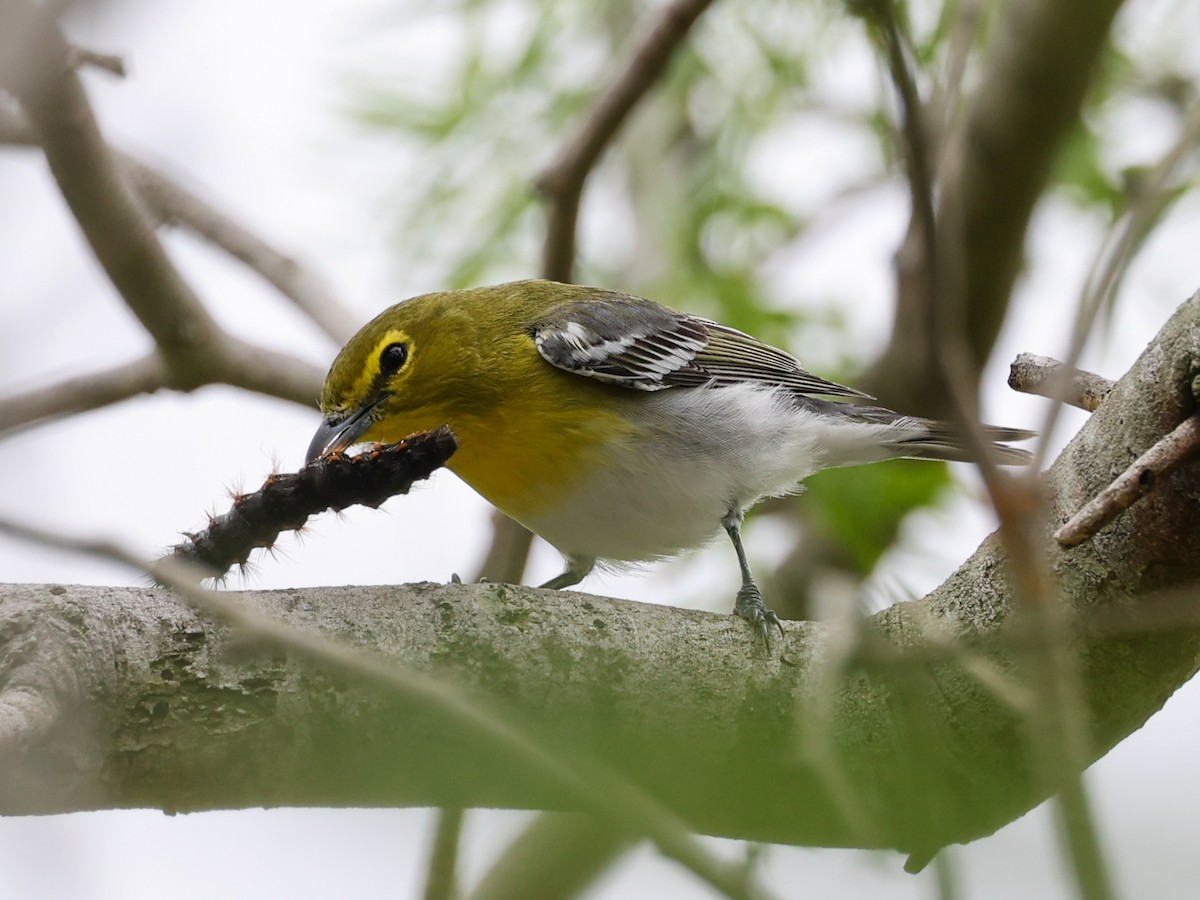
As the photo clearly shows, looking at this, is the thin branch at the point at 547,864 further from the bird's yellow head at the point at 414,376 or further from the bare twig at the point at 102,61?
the bare twig at the point at 102,61

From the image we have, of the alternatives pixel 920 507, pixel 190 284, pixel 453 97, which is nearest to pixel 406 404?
pixel 190 284

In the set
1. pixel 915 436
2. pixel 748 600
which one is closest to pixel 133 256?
pixel 748 600

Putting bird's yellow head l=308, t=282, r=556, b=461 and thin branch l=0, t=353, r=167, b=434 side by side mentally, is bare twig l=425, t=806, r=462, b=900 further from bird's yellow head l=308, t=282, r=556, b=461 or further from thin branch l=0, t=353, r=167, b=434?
thin branch l=0, t=353, r=167, b=434

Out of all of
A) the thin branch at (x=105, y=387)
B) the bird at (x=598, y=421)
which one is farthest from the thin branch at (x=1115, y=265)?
the thin branch at (x=105, y=387)

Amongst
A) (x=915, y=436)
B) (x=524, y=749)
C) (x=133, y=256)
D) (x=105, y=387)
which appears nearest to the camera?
(x=524, y=749)

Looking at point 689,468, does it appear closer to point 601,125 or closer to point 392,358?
point 392,358

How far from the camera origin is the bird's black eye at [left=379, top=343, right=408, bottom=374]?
463cm

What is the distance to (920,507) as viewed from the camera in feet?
18.0

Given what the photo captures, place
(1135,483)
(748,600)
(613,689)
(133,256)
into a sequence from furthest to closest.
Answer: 1. (133,256)
2. (748,600)
3. (613,689)
4. (1135,483)

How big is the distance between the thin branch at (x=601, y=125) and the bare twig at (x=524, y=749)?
3.26 meters

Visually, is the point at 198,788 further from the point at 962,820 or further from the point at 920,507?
the point at 920,507

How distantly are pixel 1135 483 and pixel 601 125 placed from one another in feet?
9.29

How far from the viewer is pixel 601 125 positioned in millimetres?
4562

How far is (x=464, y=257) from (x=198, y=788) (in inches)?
194
